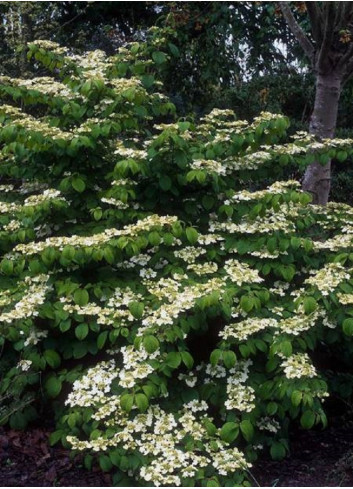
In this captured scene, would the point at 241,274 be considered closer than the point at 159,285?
Yes

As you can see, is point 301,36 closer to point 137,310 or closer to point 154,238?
point 154,238

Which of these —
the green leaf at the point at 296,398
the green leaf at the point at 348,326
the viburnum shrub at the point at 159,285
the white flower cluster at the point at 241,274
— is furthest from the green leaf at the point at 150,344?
the green leaf at the point at 348,326

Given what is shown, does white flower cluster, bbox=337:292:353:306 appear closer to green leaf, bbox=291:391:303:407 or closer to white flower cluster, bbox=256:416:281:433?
green leaf, bbox=291:391:303:407

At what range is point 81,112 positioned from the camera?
3.51m

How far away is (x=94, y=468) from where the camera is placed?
301 centimetres

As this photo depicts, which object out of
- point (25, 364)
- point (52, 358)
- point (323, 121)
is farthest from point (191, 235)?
point (323, 121)

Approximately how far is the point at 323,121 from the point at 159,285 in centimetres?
226

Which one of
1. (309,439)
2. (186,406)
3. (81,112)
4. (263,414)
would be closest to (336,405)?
(309,439)

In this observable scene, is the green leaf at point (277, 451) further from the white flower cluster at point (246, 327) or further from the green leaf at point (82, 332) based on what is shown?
the green leaf at point (82, 332)

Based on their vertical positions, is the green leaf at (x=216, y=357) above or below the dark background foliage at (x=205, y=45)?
below

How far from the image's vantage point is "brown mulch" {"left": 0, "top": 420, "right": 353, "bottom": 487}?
2.91m

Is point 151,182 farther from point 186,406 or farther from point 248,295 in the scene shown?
point 186,406

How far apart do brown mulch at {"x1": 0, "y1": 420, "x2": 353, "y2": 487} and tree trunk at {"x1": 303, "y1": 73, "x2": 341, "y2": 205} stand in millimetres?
1895

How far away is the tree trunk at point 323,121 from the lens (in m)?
4.54
